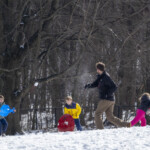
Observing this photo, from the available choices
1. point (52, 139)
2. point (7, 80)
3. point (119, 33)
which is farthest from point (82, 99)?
point (52, 139)

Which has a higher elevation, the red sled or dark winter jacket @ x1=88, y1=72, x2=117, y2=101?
dark winter jacket @ x1=88, y1=72, x2=117, y2=101

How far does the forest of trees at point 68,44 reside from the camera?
42.7 feet

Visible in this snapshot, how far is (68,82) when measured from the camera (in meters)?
20.1

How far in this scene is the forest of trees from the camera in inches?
513

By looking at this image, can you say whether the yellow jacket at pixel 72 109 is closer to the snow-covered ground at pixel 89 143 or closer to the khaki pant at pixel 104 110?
the khaki pant at pixel 104 110

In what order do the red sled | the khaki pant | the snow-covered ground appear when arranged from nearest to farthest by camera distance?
the snow-covered ground
the khaki pant
the red sled

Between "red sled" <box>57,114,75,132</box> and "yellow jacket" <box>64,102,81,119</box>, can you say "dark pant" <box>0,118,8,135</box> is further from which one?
"red sled" <box>57,114,75,132</box>

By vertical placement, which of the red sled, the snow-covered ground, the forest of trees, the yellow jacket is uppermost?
the forest of trees

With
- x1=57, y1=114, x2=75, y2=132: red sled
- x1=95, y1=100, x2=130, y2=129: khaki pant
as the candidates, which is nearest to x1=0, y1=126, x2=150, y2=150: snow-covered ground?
x1=95, y1=100, x2=130, y2=129: khaki pant

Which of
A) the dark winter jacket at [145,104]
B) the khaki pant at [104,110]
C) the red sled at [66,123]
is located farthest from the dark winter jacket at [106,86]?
the dark winter jacket at [145,104]

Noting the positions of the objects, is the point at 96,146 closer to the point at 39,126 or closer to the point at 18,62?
the point at 18,62

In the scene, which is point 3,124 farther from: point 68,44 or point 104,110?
point 68,44

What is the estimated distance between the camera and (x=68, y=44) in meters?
17.7

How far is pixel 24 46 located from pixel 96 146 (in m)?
8.41
